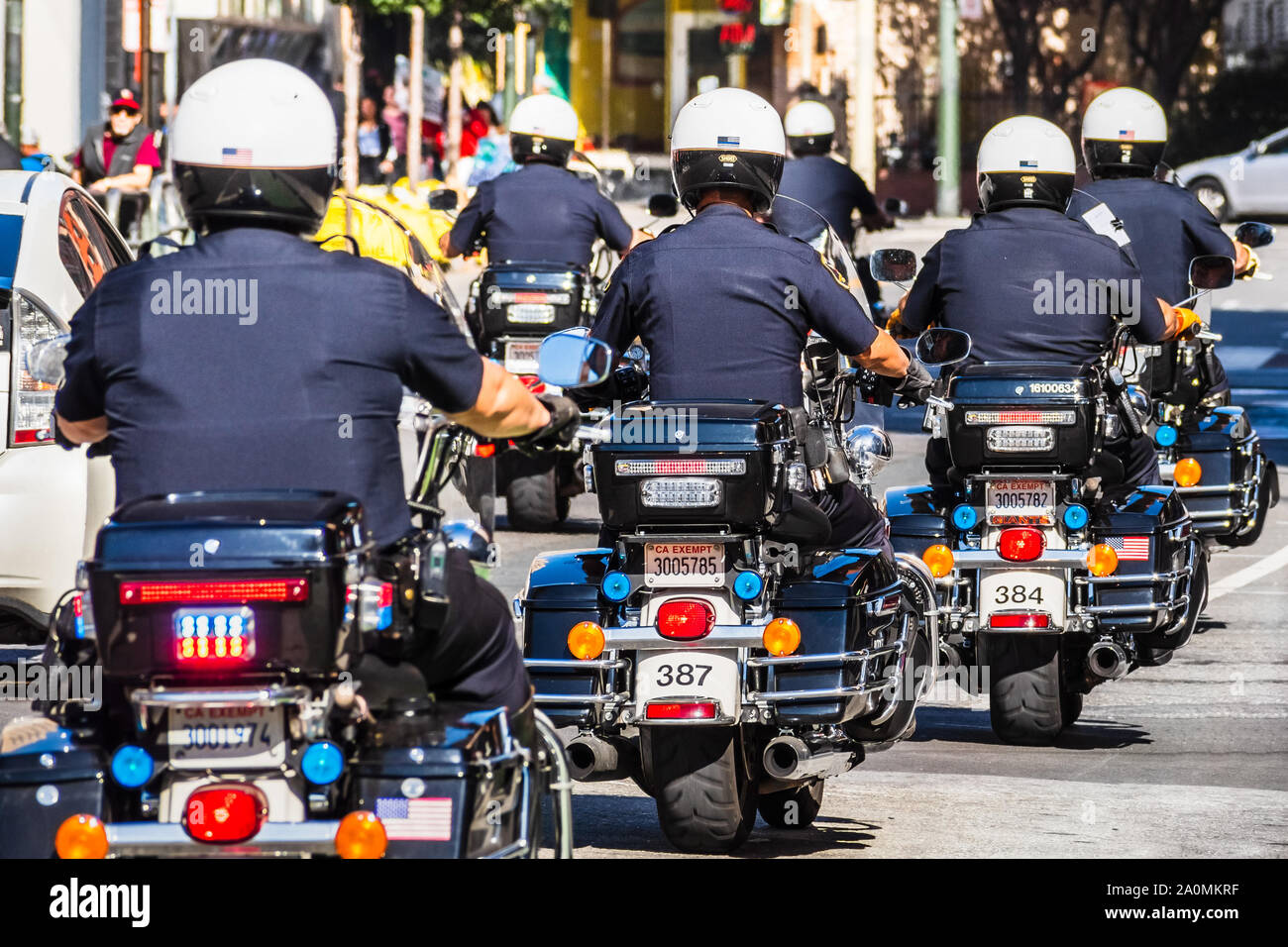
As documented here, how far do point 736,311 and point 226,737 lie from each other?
260 cm

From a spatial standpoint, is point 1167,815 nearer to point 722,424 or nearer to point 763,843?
point 763,843

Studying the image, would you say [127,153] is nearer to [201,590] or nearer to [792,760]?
[792,760]

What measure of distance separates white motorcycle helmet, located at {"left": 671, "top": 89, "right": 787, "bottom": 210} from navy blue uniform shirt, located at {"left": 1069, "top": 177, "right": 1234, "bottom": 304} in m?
3.30

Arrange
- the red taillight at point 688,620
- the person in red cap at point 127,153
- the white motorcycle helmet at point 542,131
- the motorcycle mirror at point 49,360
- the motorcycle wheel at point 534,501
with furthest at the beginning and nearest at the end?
the person in red cap at point 127,153
the white motorcycle helmet at point 542,131
the motorcycle wheel at point 534,501
the red taillight at point 688,620
the motorcycle mirror at point 49,360

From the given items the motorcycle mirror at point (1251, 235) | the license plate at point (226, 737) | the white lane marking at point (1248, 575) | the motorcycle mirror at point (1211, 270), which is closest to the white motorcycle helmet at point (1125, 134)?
the motorcycle mirror at point (1251, 235)

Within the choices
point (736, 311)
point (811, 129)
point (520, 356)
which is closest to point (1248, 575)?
point (520, 356)

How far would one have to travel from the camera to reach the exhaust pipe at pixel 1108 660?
291 inches

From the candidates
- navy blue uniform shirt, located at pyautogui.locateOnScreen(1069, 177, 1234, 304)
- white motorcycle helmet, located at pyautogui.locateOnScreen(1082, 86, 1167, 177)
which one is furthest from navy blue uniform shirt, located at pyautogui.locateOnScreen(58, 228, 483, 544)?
white motorcycle helmet, located at pyautogui.locateOnScreen(1082, 86, 1167, 177)

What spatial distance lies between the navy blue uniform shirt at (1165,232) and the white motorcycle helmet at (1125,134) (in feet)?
0.62

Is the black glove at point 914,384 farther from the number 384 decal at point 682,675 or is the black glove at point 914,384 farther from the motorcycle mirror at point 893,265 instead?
the number 384 decal at point 682,675

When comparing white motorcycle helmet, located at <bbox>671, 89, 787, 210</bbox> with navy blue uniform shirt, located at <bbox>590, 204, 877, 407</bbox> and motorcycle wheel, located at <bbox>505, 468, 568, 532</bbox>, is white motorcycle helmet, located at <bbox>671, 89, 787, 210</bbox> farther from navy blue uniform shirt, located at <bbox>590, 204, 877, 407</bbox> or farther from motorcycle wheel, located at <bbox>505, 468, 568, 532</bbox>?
motorcycle wheel, located at <bbox>505, 468, 568, 532</bbox>
